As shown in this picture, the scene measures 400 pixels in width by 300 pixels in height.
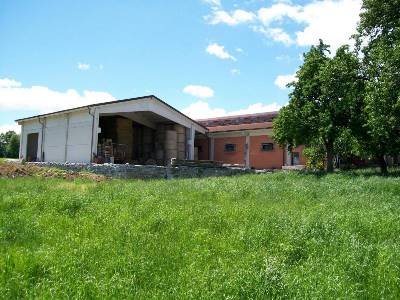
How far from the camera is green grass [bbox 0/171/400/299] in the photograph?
5.14 meters

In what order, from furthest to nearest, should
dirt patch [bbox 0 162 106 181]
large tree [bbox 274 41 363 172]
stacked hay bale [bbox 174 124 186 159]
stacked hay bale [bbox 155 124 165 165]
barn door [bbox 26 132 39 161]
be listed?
barn door [bbox 26 132 39 161] < stacked hay bale [bbox 155 124 165 165] < stacked hay bale [bbox 174 124 186 159] < large tree [bbox 274 41 363 172] < dirt patch [bbox 0 162 106 181]

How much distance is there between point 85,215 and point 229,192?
5.94 m

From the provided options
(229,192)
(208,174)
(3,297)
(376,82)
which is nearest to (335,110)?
(376,82)

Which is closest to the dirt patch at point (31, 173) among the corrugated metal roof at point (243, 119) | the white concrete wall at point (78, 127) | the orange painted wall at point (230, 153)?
the white concrete wall at point (78, 127)

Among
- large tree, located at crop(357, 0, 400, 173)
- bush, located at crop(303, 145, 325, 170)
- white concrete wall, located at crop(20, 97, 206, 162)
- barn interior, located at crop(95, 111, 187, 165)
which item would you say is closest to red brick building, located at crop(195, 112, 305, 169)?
Answer: bush, located at crop(303, 145, 325, 170)

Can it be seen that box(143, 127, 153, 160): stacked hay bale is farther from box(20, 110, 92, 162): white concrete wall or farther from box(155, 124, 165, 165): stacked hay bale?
box(20, 110, 92, 162): white concrete wall

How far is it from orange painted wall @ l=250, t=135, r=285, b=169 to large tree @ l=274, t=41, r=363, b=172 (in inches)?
352

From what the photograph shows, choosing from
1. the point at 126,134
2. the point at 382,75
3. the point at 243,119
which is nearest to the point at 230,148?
the point at 243,119

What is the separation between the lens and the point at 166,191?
13391 millimetres

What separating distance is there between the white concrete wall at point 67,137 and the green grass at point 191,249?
55.6 ft

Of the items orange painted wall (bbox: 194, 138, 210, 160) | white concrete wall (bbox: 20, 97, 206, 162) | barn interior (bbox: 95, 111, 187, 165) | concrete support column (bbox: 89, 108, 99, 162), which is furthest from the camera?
orange painted wall (bbox: 194, 138, 210, 160)

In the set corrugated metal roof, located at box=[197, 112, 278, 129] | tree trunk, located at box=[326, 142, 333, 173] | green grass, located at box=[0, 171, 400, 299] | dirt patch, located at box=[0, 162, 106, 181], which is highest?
corrugated metal roof, located at box=[197, 112, 278, 129]

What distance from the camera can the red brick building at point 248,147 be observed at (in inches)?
1425

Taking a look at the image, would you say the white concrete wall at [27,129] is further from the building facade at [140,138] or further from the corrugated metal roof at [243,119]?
the corrugated metal roof at [243,119]
